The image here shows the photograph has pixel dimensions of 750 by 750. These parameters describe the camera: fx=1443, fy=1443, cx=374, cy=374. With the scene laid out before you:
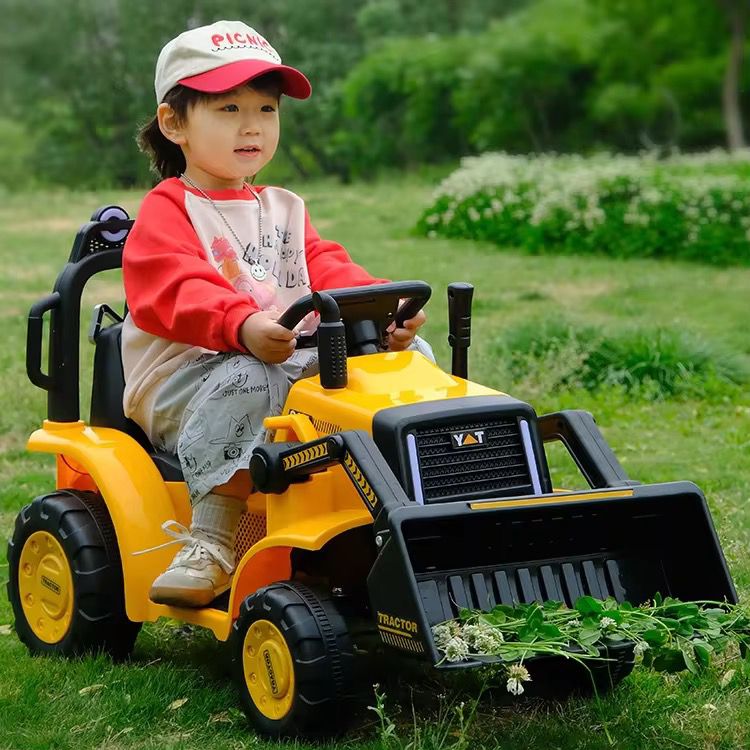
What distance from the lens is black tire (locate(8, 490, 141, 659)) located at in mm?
3762

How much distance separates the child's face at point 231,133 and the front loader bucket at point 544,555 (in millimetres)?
1266

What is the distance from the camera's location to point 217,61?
12.1 ft

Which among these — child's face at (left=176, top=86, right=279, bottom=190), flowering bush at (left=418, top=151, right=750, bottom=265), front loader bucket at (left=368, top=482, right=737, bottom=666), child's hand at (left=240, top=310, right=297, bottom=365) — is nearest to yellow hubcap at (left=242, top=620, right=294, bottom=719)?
front loader bucket at (left=368, top=482, right=737, bottom=666)

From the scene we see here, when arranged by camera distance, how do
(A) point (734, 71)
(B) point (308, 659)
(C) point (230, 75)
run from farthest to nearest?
(A) point (734, 71) < (C) point (230, 75) < (B) point (308, 659)

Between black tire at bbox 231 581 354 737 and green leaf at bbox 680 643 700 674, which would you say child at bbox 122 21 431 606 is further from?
green leaf at bbox 680 643 700 674

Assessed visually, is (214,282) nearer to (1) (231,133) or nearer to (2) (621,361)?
(1) (231,133)

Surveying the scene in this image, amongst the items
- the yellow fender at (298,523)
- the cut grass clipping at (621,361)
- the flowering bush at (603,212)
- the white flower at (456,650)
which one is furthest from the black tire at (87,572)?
the flowering bush at (603,212)

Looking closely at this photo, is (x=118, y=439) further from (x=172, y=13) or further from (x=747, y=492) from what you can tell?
(x=172, y=13)

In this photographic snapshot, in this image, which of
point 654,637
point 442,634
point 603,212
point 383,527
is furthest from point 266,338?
point 603,212

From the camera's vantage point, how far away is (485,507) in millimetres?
2963

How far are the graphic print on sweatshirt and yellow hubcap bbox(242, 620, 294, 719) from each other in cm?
91

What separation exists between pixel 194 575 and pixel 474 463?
0.79 meters

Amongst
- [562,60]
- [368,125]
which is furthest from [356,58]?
[562,60]

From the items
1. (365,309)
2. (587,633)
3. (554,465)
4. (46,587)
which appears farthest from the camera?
(554,465)
